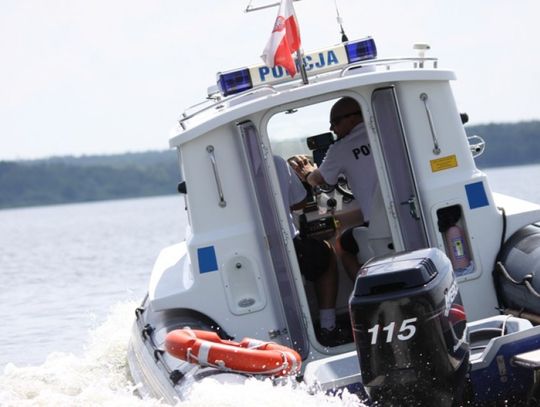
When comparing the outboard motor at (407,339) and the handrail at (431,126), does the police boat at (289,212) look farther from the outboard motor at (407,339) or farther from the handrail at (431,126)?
the outboard motor at (407,339)

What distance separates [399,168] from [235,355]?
6.51 ft

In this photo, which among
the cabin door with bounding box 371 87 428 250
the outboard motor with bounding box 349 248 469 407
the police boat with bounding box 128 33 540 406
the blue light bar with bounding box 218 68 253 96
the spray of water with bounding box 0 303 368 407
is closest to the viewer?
the outboard motor with bounding box 349 248 469 407

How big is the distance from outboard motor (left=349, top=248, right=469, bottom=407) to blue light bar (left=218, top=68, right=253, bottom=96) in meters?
2.55

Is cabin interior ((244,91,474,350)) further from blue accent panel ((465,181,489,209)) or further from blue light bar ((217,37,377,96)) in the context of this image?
blue light bar ((217,37,377,96))

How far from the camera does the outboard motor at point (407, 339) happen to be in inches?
235

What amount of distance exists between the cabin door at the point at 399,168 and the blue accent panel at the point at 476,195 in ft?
1.07

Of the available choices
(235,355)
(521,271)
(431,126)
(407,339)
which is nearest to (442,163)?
(431,126)

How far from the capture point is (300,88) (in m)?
7.84

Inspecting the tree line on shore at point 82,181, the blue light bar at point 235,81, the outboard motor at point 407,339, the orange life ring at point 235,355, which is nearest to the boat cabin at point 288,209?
the blue light bar at point 235,81

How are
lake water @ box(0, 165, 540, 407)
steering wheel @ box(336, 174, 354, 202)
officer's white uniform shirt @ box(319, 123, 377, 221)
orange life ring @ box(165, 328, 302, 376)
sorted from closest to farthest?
orange life ring @ box(165, 328, 302, 376), lake water @ box(0, 165, 540, 407), officer's white uniform shirt @ box(319, 123, 377, 221), steering wheel @ box(336, 174, 354, 202)

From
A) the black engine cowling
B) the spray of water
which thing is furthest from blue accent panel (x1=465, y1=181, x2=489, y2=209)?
the spray of water

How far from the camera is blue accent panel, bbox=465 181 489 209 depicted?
26.6 feet

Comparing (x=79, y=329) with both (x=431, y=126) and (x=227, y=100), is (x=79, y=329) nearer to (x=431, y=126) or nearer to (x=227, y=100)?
(x=227, y=100)

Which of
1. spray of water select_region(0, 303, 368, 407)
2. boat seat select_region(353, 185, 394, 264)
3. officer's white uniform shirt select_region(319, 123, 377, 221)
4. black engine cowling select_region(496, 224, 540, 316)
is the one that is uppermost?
officer's white uniform shirt select_region(319, 123, 377, 221)
